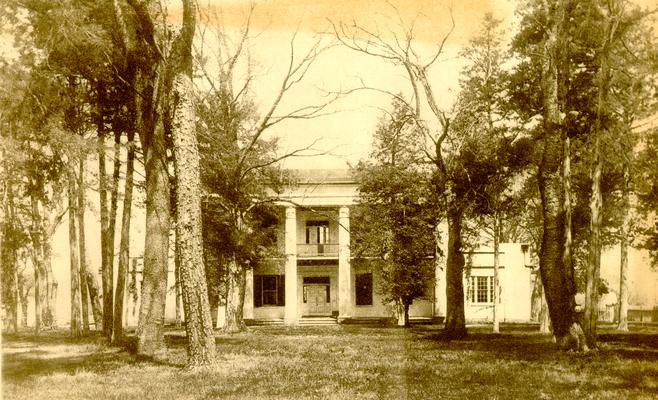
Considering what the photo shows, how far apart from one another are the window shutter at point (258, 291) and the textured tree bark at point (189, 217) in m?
30.2

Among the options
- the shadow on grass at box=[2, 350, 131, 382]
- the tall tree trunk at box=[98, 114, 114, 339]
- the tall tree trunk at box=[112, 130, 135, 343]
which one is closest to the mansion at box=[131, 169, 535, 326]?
the tall tree trunk at box=[98, 114, 114, 339]

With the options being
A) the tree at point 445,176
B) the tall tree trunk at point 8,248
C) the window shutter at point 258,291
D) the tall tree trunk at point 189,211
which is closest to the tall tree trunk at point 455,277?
the tree at point 445,176

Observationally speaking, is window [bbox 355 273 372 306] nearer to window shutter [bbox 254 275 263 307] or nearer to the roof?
window shutter [bbox 254 275 263 307]

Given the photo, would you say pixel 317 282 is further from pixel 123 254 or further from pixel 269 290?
pixel 123 254

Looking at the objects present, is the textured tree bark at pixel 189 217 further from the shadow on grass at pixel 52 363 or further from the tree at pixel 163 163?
the shadow on grass at pixel 52 363

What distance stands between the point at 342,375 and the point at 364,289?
3159 cm

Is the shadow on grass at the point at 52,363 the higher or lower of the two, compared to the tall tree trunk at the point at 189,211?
lower

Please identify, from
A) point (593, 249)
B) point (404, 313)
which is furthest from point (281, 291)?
point (593, 249)

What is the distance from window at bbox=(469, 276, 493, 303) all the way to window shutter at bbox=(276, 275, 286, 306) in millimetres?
11224

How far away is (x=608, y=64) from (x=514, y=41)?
5.83 meters

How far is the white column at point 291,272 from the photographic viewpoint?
3772 cm

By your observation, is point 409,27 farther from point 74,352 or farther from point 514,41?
point 74,352

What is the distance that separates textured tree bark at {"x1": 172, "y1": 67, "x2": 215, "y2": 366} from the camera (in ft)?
34.4

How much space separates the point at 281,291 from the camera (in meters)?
40.7
